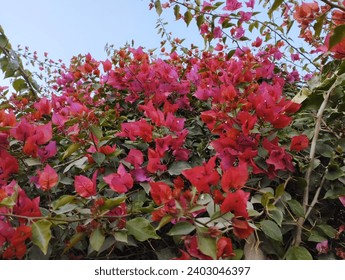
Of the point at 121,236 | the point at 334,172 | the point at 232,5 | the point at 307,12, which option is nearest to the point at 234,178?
the point at 121,236

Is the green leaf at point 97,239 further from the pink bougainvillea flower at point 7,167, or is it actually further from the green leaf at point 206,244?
the pink bougainvillea flower at point 7,167

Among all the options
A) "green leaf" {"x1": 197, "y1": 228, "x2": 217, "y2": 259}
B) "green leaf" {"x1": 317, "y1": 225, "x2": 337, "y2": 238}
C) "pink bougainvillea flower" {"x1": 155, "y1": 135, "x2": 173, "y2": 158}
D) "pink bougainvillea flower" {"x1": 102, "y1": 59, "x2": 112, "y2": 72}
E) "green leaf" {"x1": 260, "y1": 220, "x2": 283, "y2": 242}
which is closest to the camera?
"green leaf" {"x1": 197, "y1": 228, "x2": 217, "y2": 259}

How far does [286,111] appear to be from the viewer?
1.13 metres

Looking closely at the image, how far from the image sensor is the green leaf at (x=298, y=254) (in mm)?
917

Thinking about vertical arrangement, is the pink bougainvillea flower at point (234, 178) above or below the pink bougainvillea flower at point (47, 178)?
below

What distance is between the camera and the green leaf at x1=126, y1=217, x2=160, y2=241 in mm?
875

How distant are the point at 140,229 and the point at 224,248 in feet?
0.61

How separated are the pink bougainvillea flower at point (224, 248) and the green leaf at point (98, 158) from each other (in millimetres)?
446

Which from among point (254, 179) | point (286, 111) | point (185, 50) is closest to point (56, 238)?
point (254, 179)

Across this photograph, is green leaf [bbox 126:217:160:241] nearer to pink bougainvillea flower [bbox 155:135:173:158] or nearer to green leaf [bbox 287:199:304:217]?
pink bougainvillea flower [bbox 155:135:173:158]

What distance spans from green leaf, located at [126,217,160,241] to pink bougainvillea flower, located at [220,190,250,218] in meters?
0.17

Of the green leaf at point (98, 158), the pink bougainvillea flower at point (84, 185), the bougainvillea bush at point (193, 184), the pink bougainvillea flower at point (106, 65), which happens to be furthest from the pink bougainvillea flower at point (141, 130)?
the pink bougainvillea flower at point (106, 65)

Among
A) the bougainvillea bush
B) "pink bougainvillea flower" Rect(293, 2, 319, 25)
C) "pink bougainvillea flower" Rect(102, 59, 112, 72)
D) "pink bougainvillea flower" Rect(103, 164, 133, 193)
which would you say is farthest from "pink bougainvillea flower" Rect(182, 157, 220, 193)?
"pink bougainvillea flower" Rect(102, 59, 112, 72)
